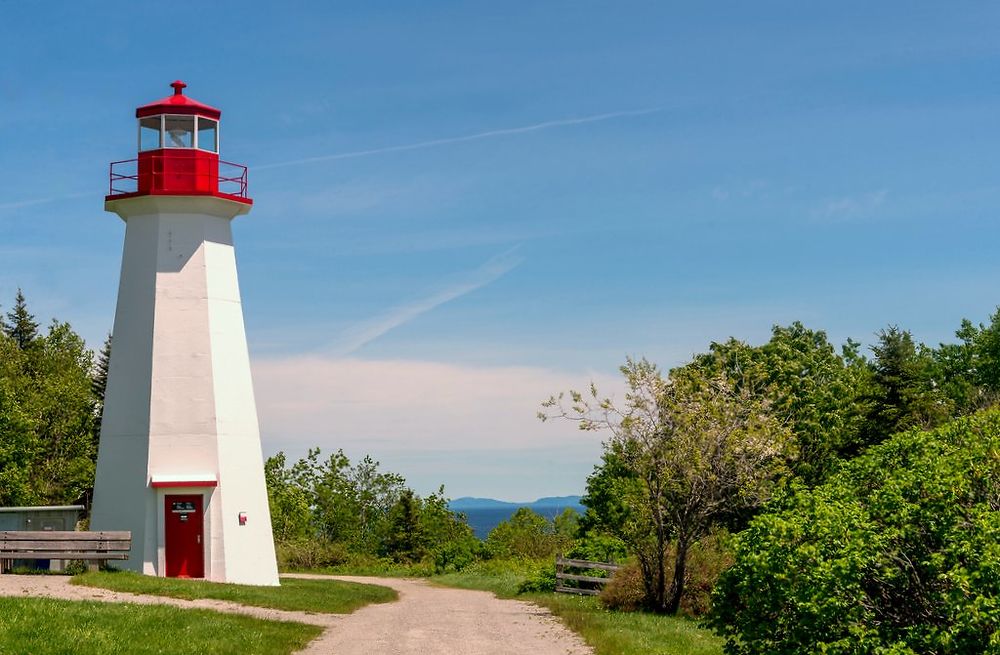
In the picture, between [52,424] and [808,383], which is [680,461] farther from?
[52,424]

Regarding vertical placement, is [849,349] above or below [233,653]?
above

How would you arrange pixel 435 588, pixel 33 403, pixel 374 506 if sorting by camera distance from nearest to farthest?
pixel 435 588
pixel 33 403
pixel 374 506

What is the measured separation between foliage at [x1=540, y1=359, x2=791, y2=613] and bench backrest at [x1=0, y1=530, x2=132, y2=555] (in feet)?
40.1

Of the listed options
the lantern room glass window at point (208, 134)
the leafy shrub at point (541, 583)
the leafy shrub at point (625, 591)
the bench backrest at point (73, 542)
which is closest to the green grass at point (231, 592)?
the bench backrest at point (73, 542)

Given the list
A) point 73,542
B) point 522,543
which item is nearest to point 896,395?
point 522,543

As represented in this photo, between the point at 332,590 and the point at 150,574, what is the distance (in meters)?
5.07

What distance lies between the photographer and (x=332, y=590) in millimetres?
30969

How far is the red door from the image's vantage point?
29.5m

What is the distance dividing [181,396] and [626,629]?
1482 centimetres

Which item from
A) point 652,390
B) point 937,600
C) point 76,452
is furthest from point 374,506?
point 937,600

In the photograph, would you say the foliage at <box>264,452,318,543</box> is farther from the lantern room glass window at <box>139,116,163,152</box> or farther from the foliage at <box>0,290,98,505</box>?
the lantern room glass window at <box>139,116,163,152</box>

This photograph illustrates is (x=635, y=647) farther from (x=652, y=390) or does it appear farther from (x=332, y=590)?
(x=332, y=590)

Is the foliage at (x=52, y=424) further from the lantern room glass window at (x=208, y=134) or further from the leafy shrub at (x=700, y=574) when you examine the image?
the leafy shrub at (x=700, y=574)

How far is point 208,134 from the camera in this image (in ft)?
103
